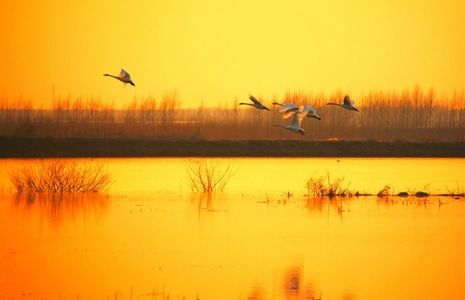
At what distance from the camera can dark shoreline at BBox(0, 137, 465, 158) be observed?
44.3 metres

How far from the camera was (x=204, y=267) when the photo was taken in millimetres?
15258

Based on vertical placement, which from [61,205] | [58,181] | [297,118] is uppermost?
[297,118]

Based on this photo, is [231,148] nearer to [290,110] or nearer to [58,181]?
[58,181]

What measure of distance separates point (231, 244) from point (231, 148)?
29882mm

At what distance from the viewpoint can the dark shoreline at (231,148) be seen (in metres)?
44.3

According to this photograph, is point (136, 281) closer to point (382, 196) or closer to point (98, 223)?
point (98, 223)

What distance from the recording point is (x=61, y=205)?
2294 centimetres

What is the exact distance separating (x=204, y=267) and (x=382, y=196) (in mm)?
11051

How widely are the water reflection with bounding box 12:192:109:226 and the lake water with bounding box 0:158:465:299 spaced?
0.04m

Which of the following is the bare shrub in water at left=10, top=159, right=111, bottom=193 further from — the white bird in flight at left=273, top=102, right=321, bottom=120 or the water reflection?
the white bird in flight at left=273, top=102, right=321, bottom=120

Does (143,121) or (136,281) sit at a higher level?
(143,121)

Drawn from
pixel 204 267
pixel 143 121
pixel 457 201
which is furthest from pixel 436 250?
pixel 143 121

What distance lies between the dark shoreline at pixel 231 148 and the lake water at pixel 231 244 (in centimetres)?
1492

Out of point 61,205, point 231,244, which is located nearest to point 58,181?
point 61,205
